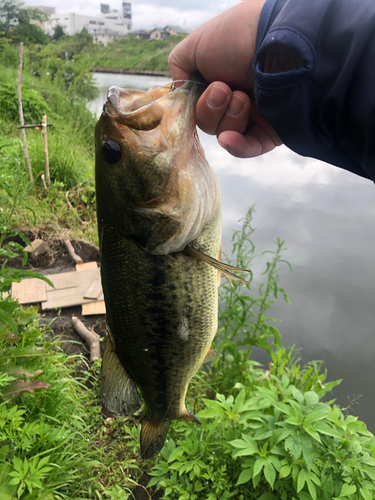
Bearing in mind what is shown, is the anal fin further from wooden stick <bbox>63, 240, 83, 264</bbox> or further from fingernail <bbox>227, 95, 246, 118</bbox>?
wooden stick <bbox>63, 240, 83, 264</bbox>

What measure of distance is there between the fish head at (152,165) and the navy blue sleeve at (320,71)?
0.29 meters

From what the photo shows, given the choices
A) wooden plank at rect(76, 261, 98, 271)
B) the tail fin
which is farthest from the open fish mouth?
wooden plank at rect(76, 261, 98, 271)

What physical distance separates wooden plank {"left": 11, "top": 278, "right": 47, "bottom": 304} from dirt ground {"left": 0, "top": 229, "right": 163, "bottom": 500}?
0.22m

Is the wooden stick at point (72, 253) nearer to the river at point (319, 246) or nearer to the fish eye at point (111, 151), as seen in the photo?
the river at point (319, 246)

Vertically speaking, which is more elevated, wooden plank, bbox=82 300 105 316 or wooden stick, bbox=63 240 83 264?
wooden stick, bbox=63 240 83 264

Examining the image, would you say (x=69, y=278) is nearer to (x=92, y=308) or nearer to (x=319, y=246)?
(x=92, y=308)

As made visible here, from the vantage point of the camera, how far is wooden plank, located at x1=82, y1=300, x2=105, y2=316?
438 cm

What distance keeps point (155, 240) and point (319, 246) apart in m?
7.22

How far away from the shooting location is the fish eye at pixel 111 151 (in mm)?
1146

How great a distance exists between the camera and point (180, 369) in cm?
148

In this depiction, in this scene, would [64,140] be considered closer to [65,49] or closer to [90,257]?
[90,257]

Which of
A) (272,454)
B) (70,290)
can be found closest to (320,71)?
(272,454)

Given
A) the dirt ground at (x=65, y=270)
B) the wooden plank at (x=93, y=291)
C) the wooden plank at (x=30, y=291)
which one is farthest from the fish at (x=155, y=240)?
the wooden plank at (x=30, y=291)

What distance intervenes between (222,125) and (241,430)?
2185 millimetres
